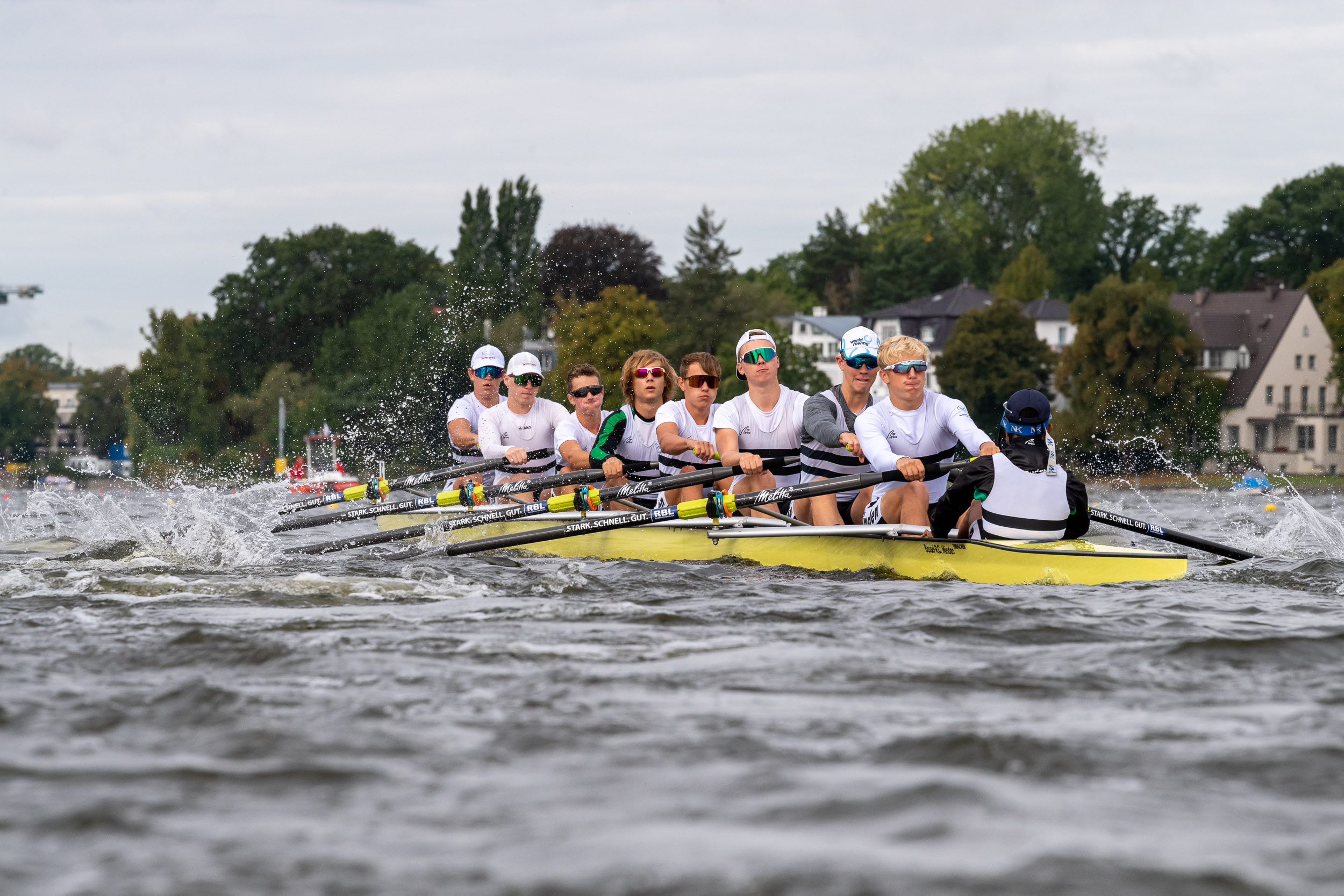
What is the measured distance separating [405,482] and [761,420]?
4722 mm

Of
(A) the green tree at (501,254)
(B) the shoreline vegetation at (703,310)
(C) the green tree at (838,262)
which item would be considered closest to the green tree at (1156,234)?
(B) the shoreline vegetation at (703,310)

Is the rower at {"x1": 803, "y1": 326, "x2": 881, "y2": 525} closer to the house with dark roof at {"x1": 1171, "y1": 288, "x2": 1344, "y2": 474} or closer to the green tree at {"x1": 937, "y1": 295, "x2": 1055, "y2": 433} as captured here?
the green tree at {"x1": 937, "y1": 295, "x2": 1055, "y2": 433}

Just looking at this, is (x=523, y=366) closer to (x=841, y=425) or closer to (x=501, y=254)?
(x=841, y=425)

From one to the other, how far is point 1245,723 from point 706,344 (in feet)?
161

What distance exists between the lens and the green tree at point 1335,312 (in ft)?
174

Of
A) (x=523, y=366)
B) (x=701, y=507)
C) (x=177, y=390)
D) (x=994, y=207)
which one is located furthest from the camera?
(x=994, y=207)

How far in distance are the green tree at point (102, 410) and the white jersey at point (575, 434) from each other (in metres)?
88.9

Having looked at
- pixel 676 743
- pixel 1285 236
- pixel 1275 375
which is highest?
pixel 1285 236

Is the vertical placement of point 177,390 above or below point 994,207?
below

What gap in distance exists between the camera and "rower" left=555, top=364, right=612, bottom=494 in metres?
10.7

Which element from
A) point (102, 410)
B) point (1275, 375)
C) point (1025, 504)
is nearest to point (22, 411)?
point (102, 410)

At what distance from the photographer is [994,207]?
81250mm

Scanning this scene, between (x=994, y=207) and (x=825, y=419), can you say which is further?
(x=994, y=207)

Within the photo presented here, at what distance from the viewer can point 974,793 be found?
11.3ft
